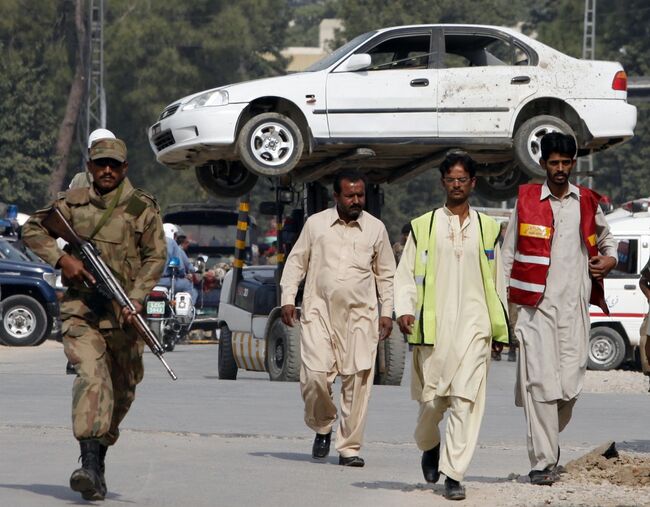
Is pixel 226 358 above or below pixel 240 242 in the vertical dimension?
below

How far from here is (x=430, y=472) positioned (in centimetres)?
936

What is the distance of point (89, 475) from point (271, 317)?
9.59m

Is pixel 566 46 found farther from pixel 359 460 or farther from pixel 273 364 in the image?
pixel 359 460

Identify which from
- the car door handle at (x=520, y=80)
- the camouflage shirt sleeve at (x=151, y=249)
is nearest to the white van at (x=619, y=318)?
the car door handle at (x=520, y=80)

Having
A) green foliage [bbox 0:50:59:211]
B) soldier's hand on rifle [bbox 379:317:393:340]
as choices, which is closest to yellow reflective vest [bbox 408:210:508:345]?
soldier's hand on rifle [bbox 379:317:393:340]

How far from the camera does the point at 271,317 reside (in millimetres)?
17734

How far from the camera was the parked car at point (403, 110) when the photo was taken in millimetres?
17297

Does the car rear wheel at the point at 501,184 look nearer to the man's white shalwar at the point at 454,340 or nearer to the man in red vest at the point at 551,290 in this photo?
the man in red vest at the point at 551,290

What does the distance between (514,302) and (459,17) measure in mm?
71923

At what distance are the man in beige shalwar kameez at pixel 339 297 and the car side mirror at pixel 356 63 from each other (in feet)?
22.1

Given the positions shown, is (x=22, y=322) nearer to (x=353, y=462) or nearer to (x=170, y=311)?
(x=170, y=311)

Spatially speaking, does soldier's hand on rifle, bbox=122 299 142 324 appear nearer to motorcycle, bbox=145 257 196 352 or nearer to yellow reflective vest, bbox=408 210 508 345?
yellow reflective vest, bbox=408 210 508 345

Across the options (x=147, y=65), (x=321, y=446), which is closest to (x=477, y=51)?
(x=321, y=446)

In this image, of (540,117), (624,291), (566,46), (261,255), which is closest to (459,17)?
(566,46)
